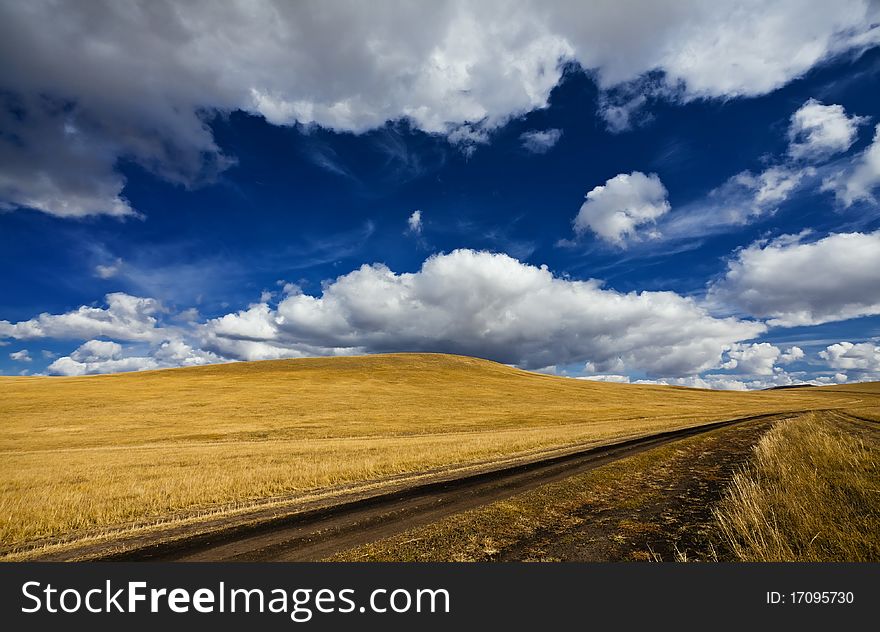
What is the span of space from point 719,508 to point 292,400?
6629 centimetres

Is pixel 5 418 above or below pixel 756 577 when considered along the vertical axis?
above

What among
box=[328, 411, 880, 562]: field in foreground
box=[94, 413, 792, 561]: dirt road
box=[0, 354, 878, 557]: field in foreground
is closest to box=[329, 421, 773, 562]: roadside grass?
box=[328, 411, 880, 562]: field in foreground

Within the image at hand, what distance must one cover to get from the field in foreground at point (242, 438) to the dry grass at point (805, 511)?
490 inches

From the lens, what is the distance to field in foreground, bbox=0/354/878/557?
52.3ft

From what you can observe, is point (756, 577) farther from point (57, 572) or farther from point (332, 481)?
point (332, 481)

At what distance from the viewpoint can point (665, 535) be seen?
10.0 meters

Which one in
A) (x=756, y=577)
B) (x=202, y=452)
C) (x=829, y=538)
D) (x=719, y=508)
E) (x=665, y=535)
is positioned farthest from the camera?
(x=202, y=452)

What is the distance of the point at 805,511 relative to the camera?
9961 millimetres

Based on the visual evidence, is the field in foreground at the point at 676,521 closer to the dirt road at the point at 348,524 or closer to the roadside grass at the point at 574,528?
the roadside grass at the point at 574,528

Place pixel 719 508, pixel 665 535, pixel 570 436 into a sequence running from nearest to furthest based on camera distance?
pixel 665 535
pixel 719 508
pixel 570 436

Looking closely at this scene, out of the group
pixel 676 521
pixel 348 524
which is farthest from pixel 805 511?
pixel 348 524

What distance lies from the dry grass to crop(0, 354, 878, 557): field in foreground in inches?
490

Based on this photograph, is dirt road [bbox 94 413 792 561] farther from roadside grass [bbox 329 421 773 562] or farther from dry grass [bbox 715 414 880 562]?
dry grass [bbox 715 414 880 562]

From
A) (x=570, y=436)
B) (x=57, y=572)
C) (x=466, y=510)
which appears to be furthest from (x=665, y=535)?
(x=570, y=436)
